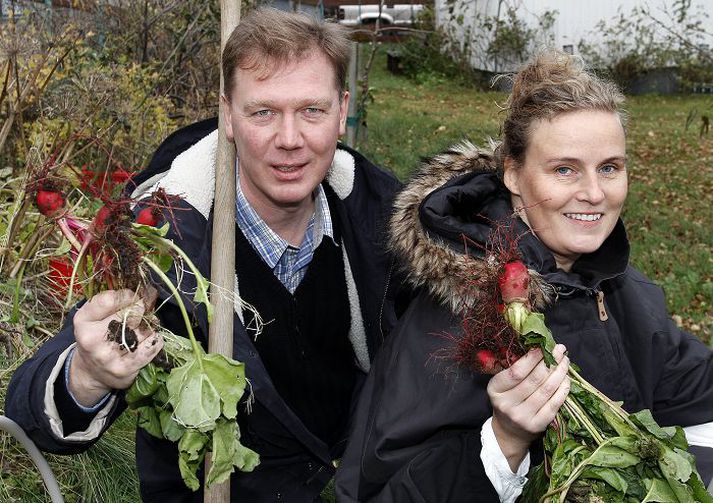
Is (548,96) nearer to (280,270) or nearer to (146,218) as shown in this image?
(280,270)

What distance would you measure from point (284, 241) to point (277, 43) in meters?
0.66

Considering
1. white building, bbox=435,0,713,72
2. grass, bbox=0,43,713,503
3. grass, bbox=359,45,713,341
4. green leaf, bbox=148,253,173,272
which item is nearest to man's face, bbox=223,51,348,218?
grass, bbox=0,43,713,503

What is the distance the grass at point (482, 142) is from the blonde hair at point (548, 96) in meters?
0.31

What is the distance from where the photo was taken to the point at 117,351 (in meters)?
2.15

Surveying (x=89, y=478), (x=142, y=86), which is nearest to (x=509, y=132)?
(x=89, y=478)

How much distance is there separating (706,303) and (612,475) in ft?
17.6

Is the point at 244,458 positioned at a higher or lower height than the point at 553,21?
higher

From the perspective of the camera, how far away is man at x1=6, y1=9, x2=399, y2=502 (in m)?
2.49

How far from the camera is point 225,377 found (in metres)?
2.18

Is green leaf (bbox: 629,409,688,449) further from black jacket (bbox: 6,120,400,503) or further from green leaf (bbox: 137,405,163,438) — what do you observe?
green leaf (bbox: 137,405,163,438)

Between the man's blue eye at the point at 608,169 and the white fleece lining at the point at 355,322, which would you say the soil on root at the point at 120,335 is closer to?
the white fleece lining at the point at 355,322

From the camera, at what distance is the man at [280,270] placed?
2.49 meters

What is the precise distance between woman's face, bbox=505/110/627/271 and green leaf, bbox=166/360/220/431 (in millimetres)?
1051

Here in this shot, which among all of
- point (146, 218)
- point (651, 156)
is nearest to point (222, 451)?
point (146, 218)
